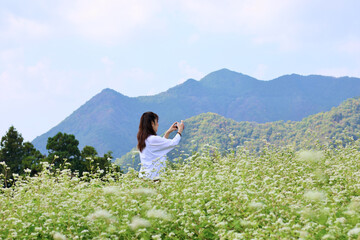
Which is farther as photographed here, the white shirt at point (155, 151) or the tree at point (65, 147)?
the tree at point (65, 147)

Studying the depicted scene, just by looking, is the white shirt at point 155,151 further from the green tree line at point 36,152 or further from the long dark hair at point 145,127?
the green tree line at point 36,152

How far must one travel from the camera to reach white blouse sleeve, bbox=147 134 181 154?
709 centimetres

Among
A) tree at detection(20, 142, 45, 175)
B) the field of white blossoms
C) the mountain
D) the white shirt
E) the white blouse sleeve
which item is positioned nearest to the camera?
the field of white blossoms

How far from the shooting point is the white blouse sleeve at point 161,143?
23.2 feet

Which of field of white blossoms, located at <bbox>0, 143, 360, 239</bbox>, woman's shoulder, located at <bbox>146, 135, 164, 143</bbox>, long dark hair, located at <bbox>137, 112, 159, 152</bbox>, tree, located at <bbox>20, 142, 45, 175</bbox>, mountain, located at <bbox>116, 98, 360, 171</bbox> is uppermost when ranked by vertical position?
mountain, located at <bbox>116, 98, 360, 171</bbox>

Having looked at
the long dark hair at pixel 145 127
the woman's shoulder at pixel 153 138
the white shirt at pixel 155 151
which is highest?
the long dark hair at pixel 145 127

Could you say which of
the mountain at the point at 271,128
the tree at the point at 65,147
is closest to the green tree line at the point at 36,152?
the tree at the point at 65,147

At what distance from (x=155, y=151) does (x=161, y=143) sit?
24cm

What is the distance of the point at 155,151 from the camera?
7.26 meters

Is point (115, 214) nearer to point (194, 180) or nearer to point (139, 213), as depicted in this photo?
point (139, 213)

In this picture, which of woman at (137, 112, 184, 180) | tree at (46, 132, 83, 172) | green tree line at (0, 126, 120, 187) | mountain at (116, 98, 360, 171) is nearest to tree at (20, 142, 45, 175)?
green tree line at (0, 126, 120, 187)

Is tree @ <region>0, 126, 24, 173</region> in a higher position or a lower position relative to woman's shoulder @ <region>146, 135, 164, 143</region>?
higher

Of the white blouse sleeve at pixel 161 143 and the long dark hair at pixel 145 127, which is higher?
the long dark hair at pixel 145 127

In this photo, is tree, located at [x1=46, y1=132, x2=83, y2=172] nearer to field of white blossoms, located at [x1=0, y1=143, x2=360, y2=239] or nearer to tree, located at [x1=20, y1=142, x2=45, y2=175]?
tree, located at [x1=20, y1=142, x2=45, y2=175]
